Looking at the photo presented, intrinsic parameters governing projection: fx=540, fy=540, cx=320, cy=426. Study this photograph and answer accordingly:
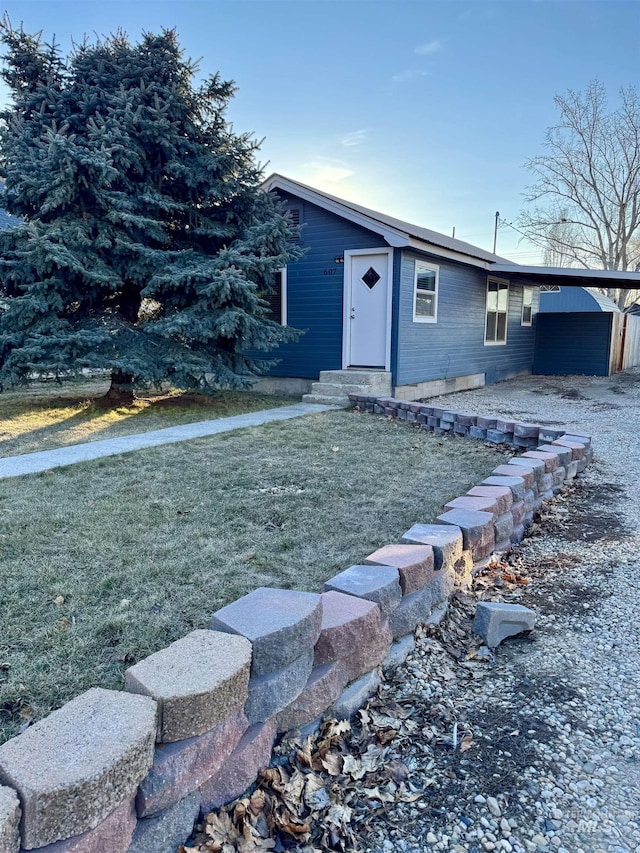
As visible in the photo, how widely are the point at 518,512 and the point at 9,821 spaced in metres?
2.88

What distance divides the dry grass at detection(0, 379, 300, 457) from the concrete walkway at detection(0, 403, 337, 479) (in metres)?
0.28

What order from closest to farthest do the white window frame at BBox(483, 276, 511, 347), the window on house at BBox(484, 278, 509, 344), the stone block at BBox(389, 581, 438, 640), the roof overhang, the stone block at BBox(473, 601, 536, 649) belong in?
the stone block at BBox(389, 581, 438, 640) → the stone block at BBox(473, 601, 536, 649) → the roof overhang → the white window frame at BBox(483, 276, 511, 347) → the window on house at BBox(484, 278, 509, 344)

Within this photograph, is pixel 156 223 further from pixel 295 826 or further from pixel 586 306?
pixel 586 306

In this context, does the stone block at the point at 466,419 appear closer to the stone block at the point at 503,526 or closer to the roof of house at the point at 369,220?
the stone block at the point at 503,526

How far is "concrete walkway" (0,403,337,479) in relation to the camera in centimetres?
447

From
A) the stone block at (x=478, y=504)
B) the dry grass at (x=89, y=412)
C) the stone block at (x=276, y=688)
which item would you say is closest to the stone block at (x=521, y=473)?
the stone block at (x=478, y=504)

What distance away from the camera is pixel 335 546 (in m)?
2.93

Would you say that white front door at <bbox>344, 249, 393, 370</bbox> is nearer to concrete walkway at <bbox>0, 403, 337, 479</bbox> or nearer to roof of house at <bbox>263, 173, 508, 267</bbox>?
roof of house at <bbox>263, 173, 508, 267</bbox>

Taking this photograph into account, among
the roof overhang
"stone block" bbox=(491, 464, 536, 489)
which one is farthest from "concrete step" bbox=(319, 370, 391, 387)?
"stone block" bbox=(491, 464, 536, 489)

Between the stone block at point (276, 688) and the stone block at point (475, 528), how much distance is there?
121 cm

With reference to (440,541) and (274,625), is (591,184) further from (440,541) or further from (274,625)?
(274,625)

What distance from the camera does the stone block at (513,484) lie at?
10.3 feet

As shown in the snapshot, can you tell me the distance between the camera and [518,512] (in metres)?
3.22

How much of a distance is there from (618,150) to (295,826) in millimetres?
29914
